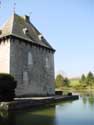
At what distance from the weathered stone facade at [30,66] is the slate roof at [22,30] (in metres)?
0.48

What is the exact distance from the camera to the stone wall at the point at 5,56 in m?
25.6

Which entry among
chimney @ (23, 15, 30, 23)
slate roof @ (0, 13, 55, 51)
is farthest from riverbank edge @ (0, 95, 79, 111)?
chimney @ (23, 15, 30, 23)

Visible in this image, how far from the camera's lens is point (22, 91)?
26.8 metres

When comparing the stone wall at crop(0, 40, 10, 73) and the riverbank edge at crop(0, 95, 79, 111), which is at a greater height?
the stone wall at crop(0, 40, 10, 73)

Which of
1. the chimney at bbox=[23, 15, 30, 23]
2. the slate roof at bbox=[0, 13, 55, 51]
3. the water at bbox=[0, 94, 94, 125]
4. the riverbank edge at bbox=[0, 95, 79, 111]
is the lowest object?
the water at bbox=[0, 94, 94, 125]

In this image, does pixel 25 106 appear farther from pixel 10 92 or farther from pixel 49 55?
pixel 49 55

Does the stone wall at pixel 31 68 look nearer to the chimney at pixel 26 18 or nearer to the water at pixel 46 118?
the chimney at pixel 26 18

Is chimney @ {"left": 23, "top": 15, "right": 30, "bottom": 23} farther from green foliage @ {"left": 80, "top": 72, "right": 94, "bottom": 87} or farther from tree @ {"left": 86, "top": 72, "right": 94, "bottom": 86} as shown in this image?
tree @ {"left": 86, "top": 72, "right": 94, "bottom": 86}

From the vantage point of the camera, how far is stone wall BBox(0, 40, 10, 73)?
25.6 m

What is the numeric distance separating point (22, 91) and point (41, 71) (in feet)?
15.5

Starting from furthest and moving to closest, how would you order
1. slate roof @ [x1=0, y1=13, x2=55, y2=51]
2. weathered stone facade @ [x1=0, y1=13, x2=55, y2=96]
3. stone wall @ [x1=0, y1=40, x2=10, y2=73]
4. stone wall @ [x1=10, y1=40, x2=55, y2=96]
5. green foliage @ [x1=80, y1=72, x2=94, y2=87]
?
green foliage @ [x1=80, y1=72, x2=94, y2=87], slate roof @ [x1=0, y1=13, x2=55, y2=51], stone wall @ [x1=10, y1=40, x2=55, y2=96], weathered stone facade @ [x1=0, y1=13, x2=55, y2=96], stone wall @ [x1=0, y1=40, x2=10, y2=73]

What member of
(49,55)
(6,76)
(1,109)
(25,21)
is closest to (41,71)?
(49,55)

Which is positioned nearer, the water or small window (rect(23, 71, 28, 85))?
the water

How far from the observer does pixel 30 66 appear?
2845cm
